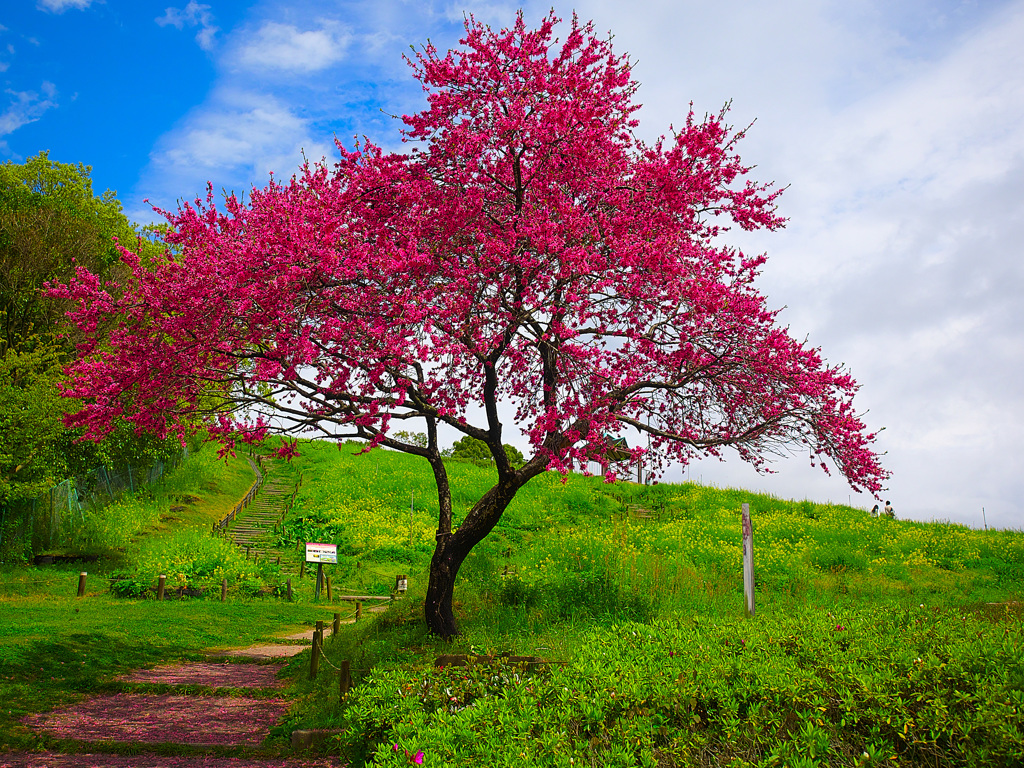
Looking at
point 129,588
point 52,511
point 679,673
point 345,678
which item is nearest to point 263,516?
→ point 52,511

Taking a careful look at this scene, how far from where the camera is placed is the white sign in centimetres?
2192

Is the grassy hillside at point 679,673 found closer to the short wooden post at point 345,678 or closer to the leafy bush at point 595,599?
the leafy bush at point 595,599

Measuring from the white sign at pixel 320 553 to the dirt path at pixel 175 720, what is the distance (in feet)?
28.0

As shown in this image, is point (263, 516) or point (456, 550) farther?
point (263, 516)

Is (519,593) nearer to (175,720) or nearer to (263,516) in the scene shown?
(175,720)

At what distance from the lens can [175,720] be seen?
9.83m

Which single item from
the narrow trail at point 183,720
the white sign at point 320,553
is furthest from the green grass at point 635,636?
the white sign at point 320,553

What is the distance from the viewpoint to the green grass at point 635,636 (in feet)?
15.1

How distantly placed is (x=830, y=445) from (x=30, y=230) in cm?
3040

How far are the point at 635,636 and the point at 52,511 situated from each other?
24675 mm

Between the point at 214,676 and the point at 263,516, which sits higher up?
the point at 263,516

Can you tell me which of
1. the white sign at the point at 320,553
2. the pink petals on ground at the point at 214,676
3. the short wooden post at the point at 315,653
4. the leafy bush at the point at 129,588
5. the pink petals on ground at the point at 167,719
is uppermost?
the white sign at the point at 320,553

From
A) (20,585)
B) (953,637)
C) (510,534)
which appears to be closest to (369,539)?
(510,534)

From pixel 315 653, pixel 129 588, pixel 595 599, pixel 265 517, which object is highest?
pixel 265 517
